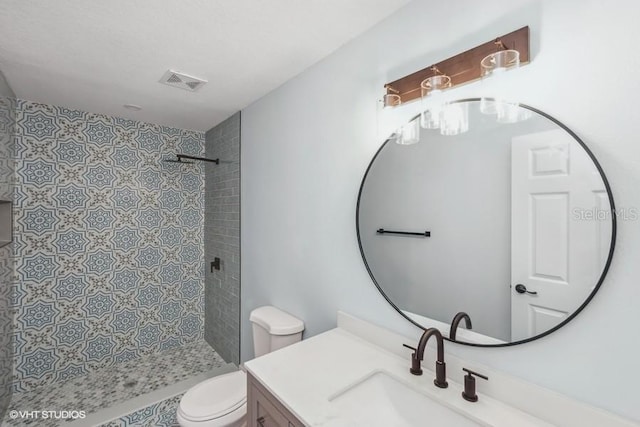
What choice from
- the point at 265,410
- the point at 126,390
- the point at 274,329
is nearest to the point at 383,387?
the point at 265,410

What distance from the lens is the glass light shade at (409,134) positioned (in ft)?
4.19

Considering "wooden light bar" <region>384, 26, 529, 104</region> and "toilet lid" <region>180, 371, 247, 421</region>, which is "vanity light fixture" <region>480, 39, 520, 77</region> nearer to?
"wooden light bar" <region>384, 26, 529, 104</region>

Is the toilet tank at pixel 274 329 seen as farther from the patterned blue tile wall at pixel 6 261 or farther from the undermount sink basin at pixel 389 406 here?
the patterned blue tile wall at pixel 6 261

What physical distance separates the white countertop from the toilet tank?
16.4 inches

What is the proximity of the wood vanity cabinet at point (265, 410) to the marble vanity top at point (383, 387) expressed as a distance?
0.04 metres

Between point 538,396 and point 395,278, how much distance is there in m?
0.61

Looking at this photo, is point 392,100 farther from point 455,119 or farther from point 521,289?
point 521,289

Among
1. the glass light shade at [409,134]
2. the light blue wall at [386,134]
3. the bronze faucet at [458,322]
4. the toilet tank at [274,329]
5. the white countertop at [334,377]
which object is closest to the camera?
the light blue wall at [386,134]

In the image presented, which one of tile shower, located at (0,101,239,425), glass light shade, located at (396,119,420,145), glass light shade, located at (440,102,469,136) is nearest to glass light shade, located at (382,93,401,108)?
glass light shade, located at (396,119,420,145)

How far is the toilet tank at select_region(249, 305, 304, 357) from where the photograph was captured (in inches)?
73.2

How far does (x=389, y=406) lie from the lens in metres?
1.12

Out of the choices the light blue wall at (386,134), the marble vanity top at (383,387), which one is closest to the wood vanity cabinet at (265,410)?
the marble vanity top at (383,387)

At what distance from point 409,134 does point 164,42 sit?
140 cm

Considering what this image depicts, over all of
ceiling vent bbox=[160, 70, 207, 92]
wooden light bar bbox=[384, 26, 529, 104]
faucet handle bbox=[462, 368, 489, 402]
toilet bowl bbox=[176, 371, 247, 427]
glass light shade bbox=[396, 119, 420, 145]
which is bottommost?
toilet bowl bbox=[176, 371, 247, 427]
